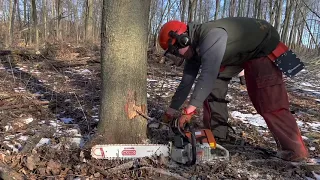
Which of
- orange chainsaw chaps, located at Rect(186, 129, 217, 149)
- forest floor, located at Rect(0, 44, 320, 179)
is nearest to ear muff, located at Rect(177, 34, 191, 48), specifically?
orange chainsaw chaps, located at Rect(186, 129, 217, 149)

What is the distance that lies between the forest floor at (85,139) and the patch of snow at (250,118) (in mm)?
15

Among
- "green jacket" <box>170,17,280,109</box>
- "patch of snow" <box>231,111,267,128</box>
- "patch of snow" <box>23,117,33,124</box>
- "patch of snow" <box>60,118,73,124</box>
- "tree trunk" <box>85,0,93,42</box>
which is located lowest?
"patch of snow" <box>231,111,267,128</box>

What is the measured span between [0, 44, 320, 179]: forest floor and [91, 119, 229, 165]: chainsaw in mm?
57

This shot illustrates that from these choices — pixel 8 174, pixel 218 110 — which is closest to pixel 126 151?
pixel 8 174

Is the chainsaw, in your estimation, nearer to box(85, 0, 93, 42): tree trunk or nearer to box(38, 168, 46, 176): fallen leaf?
box(38, 168, 46, 176): fallen leaf

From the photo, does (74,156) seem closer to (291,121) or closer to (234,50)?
(234,50)

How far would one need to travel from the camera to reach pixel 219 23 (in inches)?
98.0

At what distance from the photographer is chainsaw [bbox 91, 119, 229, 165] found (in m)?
2.31

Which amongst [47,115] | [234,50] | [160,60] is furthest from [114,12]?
[160,60]

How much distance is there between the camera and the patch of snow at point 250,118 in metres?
3.90

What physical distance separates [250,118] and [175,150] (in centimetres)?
208

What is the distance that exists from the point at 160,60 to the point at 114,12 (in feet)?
22.5

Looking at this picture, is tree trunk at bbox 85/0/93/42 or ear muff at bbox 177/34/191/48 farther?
tree trunk at bbox 85/0/93/42

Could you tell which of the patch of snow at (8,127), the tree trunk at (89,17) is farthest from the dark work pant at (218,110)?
the tree trunk at (89,17)
